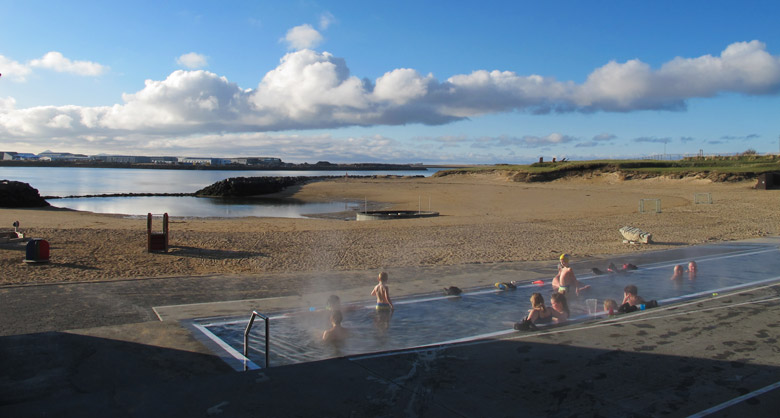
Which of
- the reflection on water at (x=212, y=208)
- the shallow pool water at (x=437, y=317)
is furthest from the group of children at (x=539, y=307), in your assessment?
the reflection on water at (x=212, y=208)

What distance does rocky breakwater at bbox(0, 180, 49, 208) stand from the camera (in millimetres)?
35969

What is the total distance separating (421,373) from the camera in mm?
5188

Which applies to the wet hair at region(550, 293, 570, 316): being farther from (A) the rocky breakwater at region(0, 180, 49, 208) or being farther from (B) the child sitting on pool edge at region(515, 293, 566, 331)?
(A) the rocky breakwater at region(0, 180, 49, 208)

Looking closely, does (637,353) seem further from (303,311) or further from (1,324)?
(1,324)

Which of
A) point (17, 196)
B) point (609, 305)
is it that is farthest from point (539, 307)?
point (17, 196)

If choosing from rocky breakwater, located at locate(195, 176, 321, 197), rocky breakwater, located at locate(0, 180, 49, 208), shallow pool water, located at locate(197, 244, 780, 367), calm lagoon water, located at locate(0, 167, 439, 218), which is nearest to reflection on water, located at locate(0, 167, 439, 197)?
calm lagoon water, located at locate(0, 167, 439, 218)

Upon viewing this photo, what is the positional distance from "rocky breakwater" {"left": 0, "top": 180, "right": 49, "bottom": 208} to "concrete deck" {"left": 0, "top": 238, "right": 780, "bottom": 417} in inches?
1362

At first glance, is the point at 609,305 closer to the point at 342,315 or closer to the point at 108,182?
the point at 342,315

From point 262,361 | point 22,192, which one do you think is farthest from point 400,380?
point 22,192

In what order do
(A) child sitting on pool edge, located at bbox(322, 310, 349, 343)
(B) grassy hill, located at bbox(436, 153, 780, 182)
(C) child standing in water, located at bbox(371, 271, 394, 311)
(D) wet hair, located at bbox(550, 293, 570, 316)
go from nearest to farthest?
(A) child sitting on pool edge, located at bbox(322, 310, 349, 343) → (D) wet hair, located at bbox(550, 293, 570, 316) → (C) child standing in water, located at bbox(371, 271, 394, 311) → (B) grassy hill, located at bbox(436, 153, 780, 182)

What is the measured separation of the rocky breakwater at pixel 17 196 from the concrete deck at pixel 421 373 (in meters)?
34.6

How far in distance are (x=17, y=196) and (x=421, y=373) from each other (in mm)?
41143

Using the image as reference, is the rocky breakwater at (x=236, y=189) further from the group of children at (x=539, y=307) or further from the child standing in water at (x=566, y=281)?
the child standing in water at (x=566, y=281)

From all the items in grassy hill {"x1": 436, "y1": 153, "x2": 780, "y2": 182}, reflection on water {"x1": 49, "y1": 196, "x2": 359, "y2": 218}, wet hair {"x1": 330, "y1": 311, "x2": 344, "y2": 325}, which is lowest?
reflection on water {"x1": 49, "y1": 196, "x2": 359, "y2": 218}
